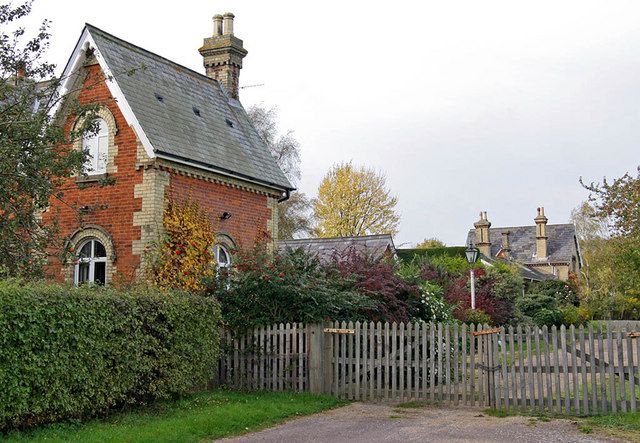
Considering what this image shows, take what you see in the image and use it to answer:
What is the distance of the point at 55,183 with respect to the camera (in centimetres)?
1554

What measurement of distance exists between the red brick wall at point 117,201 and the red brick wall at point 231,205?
1078 mm

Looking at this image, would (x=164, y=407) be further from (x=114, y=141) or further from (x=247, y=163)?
(x=247, y=163)

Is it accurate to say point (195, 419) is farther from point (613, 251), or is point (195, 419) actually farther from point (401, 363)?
point (613, 251)

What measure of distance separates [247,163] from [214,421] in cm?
1208

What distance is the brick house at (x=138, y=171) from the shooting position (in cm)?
1836

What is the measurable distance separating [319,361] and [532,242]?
56819 mm

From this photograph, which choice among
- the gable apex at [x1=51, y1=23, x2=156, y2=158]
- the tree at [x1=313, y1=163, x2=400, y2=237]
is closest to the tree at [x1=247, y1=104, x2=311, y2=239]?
the tree at [x1=313, y1=163, x2=400, y2=237]

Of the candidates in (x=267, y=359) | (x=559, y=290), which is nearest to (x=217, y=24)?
(x=267, y=359)

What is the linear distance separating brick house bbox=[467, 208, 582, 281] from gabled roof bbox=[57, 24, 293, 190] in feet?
134

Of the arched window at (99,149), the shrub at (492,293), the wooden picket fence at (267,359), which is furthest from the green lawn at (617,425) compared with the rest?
the arched window at (99,149)

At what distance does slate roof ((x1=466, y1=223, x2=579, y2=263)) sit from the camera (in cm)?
6419

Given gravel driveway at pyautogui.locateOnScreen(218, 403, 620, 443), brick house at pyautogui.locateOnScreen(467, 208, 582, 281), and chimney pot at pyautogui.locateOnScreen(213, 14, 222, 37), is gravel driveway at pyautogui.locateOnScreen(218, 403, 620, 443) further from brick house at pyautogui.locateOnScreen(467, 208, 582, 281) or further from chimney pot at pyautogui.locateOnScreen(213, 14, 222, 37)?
brick house at pyautogui.locateOnScreen(467, 208, 582, 281)

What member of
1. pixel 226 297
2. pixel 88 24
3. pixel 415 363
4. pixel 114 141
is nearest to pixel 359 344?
pixel 415 363

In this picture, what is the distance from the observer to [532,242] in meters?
67.6
